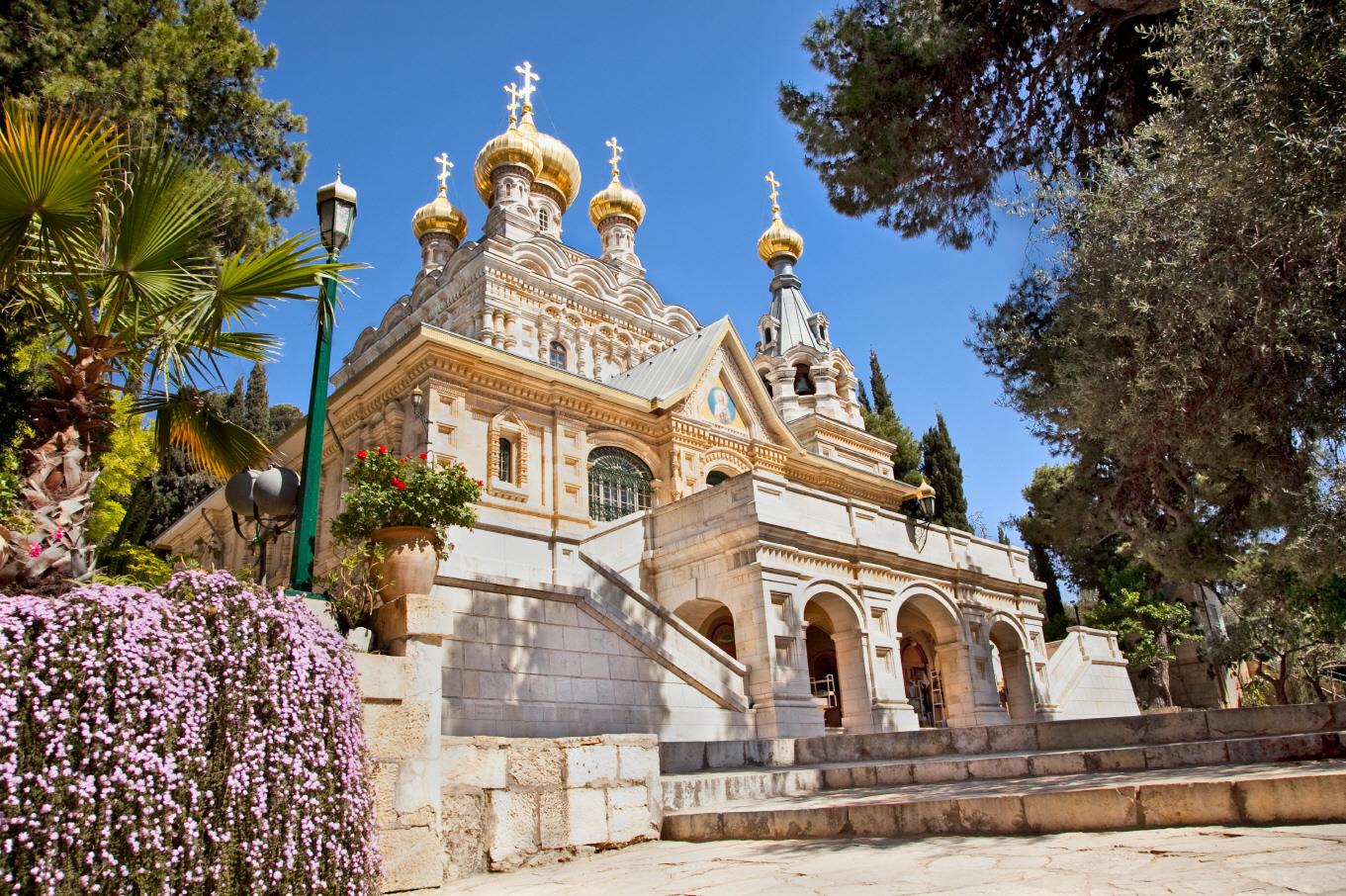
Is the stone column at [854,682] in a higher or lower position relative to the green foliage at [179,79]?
lower

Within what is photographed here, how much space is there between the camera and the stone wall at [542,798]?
5.80m

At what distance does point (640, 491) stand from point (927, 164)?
11778 mm

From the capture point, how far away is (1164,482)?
11203 millimetres

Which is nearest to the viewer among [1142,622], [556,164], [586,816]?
[586,816]

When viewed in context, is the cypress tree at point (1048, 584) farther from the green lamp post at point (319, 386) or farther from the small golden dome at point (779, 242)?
the green lamp post at point (319, 386)

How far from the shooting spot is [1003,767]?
7.40 metres

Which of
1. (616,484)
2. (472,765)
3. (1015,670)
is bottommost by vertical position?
(472,765)

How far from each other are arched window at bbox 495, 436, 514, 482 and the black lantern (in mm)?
12941

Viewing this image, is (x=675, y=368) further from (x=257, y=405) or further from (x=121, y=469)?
(x=257, y=405)

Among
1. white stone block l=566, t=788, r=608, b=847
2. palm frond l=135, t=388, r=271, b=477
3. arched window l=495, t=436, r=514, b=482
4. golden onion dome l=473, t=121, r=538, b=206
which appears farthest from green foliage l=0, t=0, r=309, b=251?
golden onion dome l=473, t=121, r=538, b=206

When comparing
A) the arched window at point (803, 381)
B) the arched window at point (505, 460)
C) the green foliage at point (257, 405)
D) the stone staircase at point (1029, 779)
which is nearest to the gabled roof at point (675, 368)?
the arched window at point (505, 460)

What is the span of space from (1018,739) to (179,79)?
14.5 meters

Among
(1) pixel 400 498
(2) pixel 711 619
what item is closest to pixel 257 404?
(2) pixel 711 619

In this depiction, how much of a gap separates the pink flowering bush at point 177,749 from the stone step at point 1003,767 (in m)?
3.40
